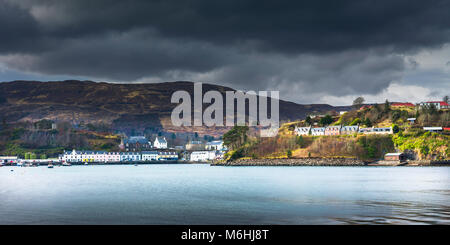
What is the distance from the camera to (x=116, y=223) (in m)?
23.9

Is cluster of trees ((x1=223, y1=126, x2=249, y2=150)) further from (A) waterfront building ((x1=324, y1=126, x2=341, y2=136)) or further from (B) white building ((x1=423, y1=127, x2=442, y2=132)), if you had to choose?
(B) white building ((x1=423, y1=127, x2=442, y2=132))

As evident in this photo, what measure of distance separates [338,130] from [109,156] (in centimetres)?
10163

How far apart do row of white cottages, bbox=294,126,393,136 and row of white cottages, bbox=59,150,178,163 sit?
243 ft

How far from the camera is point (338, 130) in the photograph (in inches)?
5300

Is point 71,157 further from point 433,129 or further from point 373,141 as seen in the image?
point 433,129

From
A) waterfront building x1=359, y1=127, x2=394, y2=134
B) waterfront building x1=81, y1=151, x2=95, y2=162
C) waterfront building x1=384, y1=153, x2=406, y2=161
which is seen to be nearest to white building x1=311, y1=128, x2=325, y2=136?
waterfront building x1=359, y1=127, x2=394, y2=134

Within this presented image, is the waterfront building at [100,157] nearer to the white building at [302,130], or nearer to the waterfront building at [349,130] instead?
the white building at [302,130]

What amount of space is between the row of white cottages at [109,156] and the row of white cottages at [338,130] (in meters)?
74.2

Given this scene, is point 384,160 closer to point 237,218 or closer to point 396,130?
point 396,130

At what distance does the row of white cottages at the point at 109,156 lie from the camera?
182625mm

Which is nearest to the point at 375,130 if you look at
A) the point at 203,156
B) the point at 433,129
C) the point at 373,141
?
the point at 373,141
